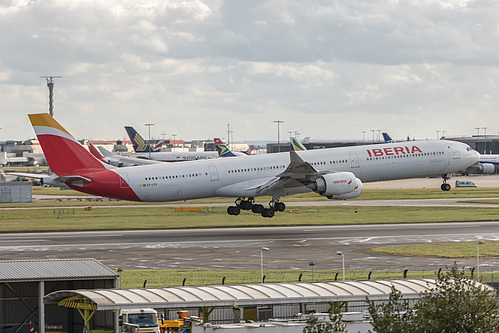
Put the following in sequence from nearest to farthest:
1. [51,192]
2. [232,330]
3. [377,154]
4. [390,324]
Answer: [390,324]
[232,330]
[377,154]
[51,192]

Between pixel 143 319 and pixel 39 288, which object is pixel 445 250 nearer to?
pixel 39 288

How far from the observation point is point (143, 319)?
27109mm

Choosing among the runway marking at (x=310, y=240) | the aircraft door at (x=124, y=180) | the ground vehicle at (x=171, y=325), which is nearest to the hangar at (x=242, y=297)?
the ground vehicle at (x=171, y=325)

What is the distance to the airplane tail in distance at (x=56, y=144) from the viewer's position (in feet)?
212

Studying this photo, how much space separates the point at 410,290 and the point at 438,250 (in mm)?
25917

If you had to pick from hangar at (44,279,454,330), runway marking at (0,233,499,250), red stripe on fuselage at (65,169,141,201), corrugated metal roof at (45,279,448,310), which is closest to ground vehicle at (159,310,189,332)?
hangar at (44,279,454,330)

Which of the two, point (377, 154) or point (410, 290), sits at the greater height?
point (377, 154)

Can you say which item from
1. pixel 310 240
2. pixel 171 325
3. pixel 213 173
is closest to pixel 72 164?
pixel 213 173

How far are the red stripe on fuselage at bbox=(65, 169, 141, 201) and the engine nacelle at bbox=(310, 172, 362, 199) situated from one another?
16464 mm

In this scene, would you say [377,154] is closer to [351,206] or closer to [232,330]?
[351,206]

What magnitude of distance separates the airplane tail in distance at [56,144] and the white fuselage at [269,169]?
4098 mm

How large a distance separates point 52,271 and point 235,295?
848cm

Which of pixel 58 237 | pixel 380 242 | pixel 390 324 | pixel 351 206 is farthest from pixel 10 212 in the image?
pixel 390 324

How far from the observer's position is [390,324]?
66.9 feet
